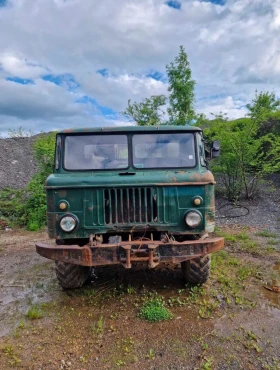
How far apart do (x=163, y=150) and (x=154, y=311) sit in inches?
83.5

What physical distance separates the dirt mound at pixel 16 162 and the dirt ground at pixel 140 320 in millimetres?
7062

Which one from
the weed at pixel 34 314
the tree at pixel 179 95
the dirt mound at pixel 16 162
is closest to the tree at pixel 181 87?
the tree at pixel 179 95

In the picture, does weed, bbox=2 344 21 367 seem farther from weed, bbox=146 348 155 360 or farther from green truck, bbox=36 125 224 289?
weed, bbox=146 348 155 360

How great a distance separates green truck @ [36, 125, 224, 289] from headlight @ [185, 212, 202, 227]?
0.01m

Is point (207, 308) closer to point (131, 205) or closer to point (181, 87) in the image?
point (131, 205)

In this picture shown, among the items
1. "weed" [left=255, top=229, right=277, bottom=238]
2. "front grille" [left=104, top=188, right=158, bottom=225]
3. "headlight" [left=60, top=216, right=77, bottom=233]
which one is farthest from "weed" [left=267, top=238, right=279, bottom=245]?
"headlight" [left=60, top=216, right=77, bottom=233]

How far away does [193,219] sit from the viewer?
386cm

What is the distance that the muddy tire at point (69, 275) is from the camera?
13.5ft

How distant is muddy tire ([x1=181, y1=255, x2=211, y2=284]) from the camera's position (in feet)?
13.5

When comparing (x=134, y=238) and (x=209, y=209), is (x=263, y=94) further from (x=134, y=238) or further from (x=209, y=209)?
(x=134, y=238)

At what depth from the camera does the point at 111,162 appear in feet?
14.0

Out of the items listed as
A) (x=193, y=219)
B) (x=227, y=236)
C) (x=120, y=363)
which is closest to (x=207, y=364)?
(x=120, y=363)

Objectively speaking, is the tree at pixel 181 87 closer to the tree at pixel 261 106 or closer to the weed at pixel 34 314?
the tree at pixel 261 106

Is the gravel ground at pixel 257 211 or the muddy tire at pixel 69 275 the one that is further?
the gravel ground at pixel 257 211
